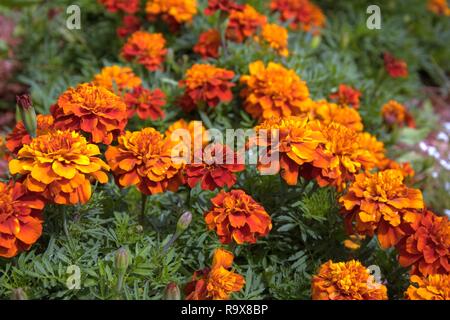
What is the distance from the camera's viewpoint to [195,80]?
8.43 ft

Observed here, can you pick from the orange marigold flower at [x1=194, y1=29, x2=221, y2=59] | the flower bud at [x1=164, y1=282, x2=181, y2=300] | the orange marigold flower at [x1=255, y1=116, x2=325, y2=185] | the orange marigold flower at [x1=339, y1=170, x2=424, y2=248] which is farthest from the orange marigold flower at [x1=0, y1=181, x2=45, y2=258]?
the orange marigold flower at [x1=194, y1=29, x2=221, y2=59]

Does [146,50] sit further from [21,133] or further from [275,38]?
[21,133]

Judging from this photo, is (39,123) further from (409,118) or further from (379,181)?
(409,118)

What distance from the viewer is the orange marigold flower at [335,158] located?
6.46 feet

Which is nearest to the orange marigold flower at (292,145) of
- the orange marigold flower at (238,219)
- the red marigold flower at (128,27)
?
the orange marigold flower at (238,219)

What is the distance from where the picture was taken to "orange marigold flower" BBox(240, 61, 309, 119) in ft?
8.17

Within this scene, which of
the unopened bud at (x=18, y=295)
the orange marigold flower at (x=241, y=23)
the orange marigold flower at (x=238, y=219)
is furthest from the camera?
the orange marigold flower at (x=241, y=23)

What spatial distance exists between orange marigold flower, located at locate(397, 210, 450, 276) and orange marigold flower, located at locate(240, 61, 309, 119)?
77 centimetres

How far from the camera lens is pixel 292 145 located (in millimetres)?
1907

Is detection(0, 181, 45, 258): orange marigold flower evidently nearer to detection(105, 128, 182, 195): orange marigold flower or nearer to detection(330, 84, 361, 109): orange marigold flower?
detection(105, 128, 182, 195): orange marigold flower

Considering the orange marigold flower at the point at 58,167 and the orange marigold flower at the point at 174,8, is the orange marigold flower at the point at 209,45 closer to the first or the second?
the orange marigold flower at the point at 174,8

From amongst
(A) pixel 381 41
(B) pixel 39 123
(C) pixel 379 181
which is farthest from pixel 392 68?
(B) pixel 39 123

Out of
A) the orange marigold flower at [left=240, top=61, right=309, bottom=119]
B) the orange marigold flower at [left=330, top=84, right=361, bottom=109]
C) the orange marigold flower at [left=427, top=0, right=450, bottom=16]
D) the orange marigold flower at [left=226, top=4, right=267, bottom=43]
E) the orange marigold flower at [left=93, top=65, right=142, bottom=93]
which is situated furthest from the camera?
the orange marigold flower at [left=427, top=0, right=450, bottom=16]

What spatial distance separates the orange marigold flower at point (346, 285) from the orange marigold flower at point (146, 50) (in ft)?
4.81
